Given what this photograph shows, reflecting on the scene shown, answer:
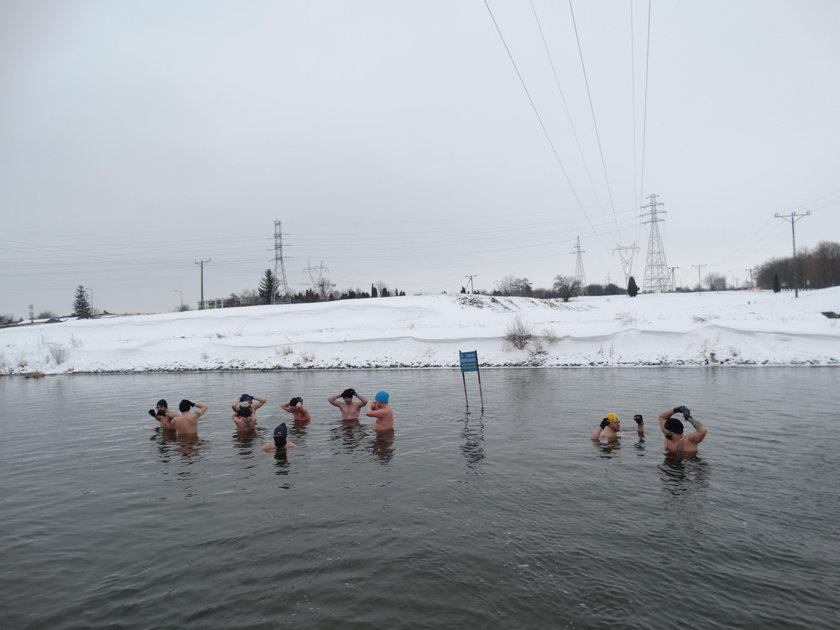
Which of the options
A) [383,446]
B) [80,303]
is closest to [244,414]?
[383,446]

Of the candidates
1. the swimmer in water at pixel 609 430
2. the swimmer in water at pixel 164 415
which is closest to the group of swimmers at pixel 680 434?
the swimmer in water at pixel 609 430

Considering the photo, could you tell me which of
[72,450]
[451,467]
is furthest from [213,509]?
[72,450]

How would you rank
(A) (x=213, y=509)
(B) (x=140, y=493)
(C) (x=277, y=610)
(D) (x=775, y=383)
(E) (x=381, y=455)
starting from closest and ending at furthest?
(C) (x=277, y=610), (A) (x=213, y=509), (B) (x=140, y=493), (E) (x=381, y=455), (D) (x=775, y=383)

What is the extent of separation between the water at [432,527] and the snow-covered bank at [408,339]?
14.0 meters

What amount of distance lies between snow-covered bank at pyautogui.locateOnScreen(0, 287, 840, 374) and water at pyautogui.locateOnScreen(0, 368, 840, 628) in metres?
14.0

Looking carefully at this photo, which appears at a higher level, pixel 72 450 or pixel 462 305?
pixel 462 305

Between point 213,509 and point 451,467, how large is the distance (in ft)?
14.8

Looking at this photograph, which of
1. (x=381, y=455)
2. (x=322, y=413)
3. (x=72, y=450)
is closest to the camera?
(x=381, y=455)

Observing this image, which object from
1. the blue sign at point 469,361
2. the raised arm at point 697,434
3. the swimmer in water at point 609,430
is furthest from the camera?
the blue sign at point 469,361

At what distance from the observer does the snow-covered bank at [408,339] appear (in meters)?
27.7

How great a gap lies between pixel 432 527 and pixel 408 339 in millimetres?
26901

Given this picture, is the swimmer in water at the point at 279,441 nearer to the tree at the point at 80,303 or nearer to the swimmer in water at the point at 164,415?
the swimmer in water at the point at 164,415

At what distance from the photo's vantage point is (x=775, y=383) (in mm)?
19812

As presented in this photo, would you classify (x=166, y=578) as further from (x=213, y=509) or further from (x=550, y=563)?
(x=550, y=563)
